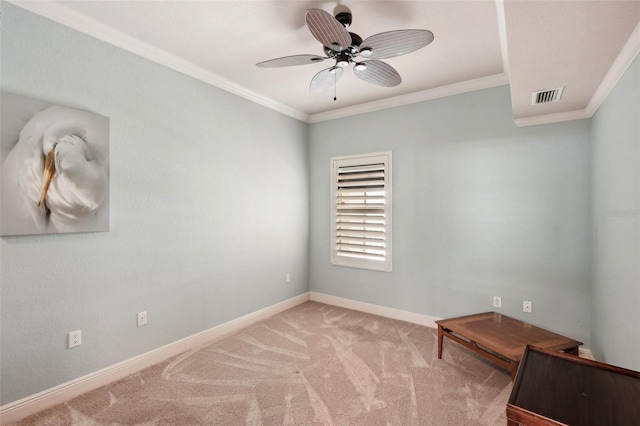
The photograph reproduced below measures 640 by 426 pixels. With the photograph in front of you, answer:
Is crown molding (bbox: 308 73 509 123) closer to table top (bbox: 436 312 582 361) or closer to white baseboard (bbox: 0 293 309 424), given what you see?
table top (bbox: 436 312 582 361)

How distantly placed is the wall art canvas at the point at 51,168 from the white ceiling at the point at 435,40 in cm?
71

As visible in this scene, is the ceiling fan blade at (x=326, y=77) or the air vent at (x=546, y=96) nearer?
the air vent at (x=546, y=96)

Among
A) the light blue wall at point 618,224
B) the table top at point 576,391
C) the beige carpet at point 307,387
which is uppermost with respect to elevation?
the light blue wall at point 618,224

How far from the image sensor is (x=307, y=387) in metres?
2.40

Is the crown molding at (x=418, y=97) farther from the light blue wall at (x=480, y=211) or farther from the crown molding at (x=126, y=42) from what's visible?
the crown molding at (x=126, y=42)

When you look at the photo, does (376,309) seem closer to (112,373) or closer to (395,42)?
(112,373)

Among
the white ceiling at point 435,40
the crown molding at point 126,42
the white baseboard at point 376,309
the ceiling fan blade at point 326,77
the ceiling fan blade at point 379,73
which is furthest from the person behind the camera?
A: the white baseboard at point 376,309

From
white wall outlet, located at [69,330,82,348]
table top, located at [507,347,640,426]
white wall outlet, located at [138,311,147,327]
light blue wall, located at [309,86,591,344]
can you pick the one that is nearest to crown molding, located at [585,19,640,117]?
light blue wall, located at [309,86,591,344]

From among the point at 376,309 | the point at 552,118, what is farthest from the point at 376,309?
the point at 552,118

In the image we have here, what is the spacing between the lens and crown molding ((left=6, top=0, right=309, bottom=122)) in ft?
6.99

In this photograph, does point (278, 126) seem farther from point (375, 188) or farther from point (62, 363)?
point (62, 363)

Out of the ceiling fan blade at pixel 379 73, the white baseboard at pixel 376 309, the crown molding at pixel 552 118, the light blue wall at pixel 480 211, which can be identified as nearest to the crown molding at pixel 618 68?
the crown molding at pixel 552 118

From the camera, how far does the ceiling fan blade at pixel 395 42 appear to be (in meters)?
1.86

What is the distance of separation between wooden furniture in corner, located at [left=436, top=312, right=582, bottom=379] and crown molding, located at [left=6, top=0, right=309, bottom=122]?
10.9 ft
